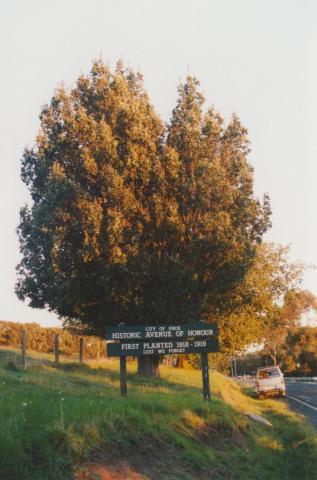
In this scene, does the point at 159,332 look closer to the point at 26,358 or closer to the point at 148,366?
the point at 148,366

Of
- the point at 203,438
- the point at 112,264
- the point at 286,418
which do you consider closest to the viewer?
the point at 203,438

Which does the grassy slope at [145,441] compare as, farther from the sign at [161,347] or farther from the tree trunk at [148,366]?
the tree trunk at [148,366]

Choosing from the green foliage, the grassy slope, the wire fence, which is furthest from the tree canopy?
the green foliage

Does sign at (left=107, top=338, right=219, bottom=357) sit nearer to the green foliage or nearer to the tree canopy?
the tree canopy

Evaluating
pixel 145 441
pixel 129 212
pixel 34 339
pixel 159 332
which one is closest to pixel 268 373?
pixel 129 212

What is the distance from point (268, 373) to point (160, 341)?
1941cm

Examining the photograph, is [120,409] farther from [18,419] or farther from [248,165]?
[248,165]

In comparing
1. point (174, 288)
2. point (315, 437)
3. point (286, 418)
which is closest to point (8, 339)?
point (174, 288)

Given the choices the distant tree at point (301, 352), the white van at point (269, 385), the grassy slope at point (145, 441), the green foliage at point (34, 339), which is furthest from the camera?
the distant tree at point (301, 352)

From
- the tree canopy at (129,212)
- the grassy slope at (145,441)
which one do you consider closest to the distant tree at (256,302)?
the tree canopy at (129,212)

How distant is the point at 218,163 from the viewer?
23312 mm

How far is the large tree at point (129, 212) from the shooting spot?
21.9 metres

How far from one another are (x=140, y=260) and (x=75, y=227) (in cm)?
275

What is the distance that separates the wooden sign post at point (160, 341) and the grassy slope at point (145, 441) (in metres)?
2.84
